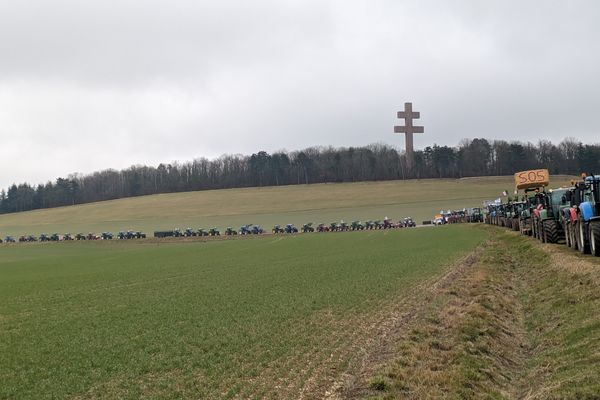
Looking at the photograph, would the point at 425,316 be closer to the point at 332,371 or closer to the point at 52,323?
the point at 332,371

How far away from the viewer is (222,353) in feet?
38.3

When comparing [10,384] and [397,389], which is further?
[10,384]

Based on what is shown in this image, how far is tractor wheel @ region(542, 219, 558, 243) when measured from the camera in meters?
30.3

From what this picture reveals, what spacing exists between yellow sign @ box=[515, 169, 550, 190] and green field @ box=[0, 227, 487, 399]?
20.6 m

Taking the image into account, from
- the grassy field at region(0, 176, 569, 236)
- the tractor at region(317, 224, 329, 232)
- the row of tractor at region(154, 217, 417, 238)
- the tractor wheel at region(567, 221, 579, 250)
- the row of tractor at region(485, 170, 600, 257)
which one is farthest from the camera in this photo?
the grassy field at region(0, 176, 569, 236)

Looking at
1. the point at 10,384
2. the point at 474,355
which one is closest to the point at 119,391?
the point at 10,384

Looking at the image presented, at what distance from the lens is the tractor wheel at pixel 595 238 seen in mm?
21188

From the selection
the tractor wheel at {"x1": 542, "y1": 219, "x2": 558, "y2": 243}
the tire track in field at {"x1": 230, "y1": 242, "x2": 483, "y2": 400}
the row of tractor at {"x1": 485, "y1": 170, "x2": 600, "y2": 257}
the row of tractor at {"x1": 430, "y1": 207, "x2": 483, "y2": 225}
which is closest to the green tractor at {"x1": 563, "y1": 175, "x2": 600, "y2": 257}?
the row of tractor at {"x1": 485, "y1": 170, "x2": 600, "y2": 257}

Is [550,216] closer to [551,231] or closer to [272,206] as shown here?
[551,231]

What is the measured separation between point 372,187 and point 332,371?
13702 centimetres

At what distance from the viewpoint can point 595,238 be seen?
70.0 feet

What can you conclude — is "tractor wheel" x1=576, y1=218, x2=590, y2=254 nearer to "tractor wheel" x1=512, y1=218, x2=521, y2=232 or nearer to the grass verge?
the grass verge

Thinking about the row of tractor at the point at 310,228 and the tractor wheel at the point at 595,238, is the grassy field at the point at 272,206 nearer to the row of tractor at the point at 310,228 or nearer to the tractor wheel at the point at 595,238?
the row of tractor at the point at 310,228

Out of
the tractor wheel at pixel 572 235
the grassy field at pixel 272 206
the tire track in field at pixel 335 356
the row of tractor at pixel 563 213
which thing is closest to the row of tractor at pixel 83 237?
the grassy field at pixel 272 206
